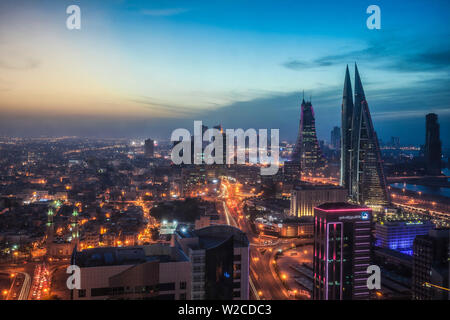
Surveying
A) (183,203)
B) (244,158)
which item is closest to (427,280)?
(183,203)

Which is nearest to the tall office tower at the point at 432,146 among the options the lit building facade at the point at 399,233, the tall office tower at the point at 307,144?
the tall office tower at the point at 307,144

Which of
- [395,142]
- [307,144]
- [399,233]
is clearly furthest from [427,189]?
[395,142]

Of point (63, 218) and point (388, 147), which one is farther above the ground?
point (388, 147)

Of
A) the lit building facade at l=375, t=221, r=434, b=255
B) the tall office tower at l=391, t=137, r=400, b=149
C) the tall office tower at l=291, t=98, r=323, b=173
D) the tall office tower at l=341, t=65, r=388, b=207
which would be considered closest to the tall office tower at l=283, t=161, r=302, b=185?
the tall office tower at l=291, t=98, r=323, b=173

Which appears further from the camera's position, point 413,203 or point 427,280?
point 413,203

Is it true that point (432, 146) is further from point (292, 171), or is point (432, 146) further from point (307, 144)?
point (292, 171)
